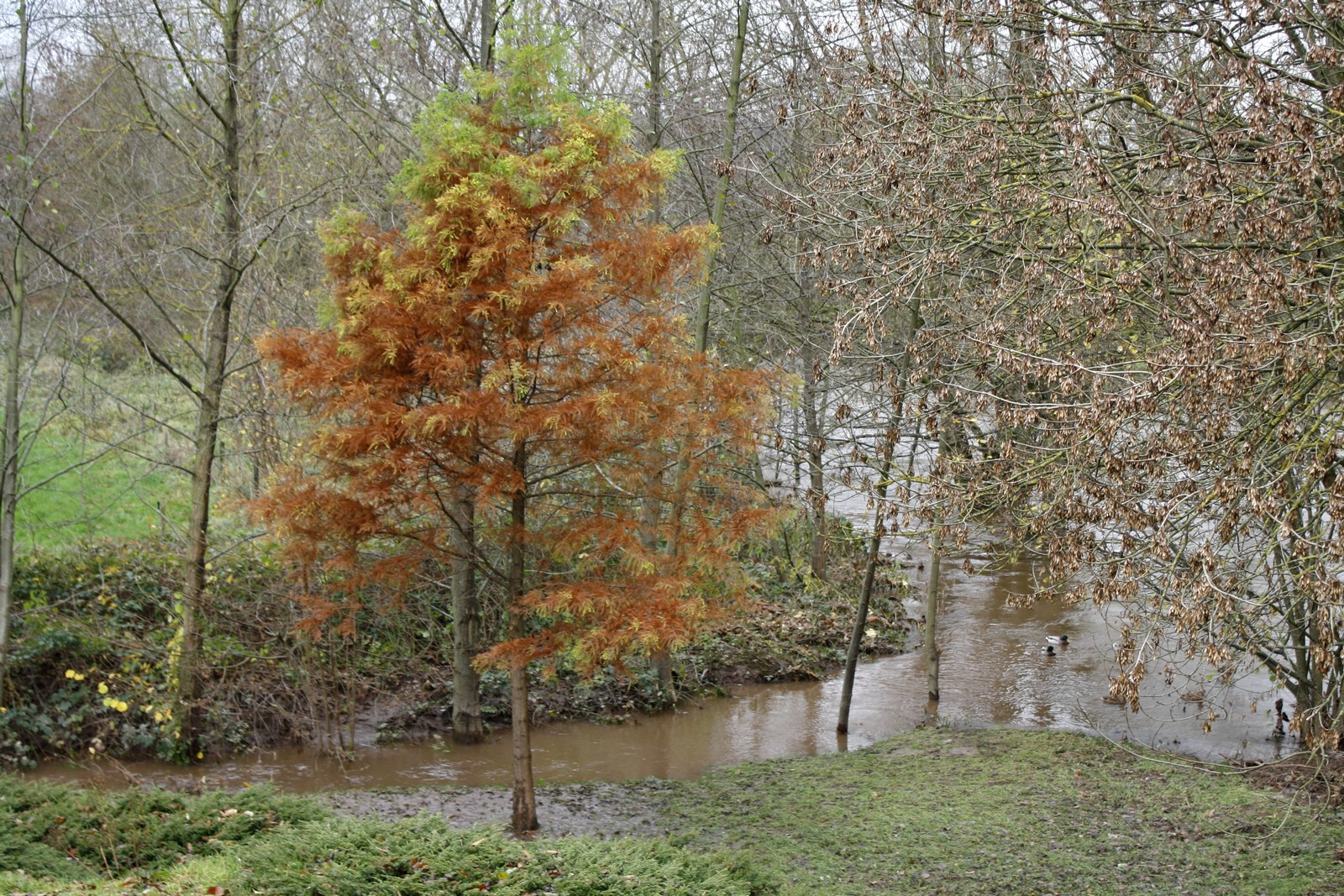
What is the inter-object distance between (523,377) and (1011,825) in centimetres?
512

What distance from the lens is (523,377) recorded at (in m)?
7.71

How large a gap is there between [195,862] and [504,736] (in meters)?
6.50

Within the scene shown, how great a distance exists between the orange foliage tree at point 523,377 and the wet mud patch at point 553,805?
2.11 feet

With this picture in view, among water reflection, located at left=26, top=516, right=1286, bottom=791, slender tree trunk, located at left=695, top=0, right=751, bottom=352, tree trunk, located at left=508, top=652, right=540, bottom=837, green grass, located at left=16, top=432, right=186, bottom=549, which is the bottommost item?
water reflection, located at left=26, top=516, right=1286, bottom=791

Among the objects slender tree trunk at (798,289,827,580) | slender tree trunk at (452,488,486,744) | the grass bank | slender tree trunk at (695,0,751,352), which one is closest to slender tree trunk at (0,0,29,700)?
the grass bank

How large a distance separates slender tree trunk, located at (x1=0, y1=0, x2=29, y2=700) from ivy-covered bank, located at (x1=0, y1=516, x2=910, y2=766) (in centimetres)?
40

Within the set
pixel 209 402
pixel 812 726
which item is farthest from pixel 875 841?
pixel 209 402

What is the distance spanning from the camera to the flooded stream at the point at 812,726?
35.3 ft

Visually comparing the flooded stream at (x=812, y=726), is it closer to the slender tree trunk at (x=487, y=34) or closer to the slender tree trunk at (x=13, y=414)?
the slender tree trunk at (x=13, y=414)

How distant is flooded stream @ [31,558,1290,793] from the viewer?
10.8 m

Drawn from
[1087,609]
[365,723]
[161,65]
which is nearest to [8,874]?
[365,723]

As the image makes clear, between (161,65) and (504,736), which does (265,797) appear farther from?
(161,65)

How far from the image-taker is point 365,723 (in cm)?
1210

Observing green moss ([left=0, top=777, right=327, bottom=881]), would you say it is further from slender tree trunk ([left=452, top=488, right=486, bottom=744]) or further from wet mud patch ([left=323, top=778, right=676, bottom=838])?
slender tree trunk ([left=452, top=488, right=486, bottom=744])
